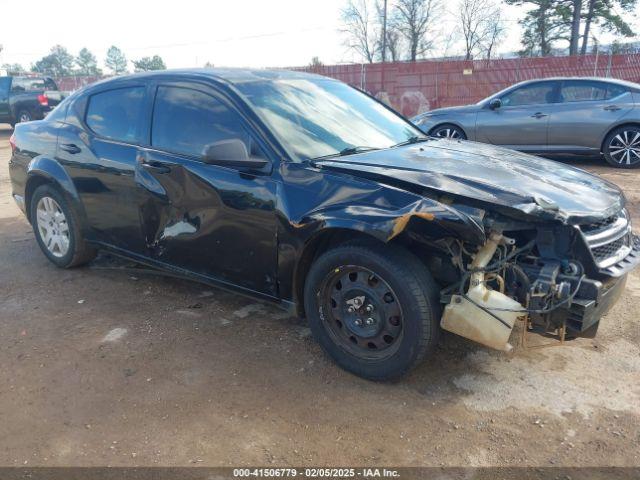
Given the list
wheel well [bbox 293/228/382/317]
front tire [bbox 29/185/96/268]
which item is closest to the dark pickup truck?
front tire [bbox 29/185/96/268]

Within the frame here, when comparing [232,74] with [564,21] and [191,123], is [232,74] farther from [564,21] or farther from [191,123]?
[564,21]

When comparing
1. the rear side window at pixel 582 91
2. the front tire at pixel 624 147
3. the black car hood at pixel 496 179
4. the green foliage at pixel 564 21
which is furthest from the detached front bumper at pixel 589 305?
the green foliage at pixel 564 21

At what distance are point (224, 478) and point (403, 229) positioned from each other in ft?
4.68

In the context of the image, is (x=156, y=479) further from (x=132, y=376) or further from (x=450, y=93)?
(x=450, y=93)

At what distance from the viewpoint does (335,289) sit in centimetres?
307

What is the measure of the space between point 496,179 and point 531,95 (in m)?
7.22

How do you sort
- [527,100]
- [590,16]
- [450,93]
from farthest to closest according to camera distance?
[590,16] < [450,93] < [527,100]

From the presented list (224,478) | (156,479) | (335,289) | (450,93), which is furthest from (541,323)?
(450,93)

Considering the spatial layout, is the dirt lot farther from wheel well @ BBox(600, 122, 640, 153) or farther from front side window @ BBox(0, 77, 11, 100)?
front side window @ BBox(0, 77, 11, 100)

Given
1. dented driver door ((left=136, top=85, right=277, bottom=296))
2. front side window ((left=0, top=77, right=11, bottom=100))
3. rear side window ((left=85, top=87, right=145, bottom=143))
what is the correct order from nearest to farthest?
dented driver door ((left=136, top=85, right=277, bottom=296))
rear side window ((left=85, top=87, right=145, bottom=143))
front side window ((left=0, top=77, right=11, bottom=100))

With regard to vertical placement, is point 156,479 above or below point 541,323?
below

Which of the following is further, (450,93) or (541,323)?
(450,93)

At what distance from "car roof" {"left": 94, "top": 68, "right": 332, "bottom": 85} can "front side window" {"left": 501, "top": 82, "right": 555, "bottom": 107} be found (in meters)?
6.29

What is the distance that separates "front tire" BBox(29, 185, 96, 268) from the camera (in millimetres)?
4645
